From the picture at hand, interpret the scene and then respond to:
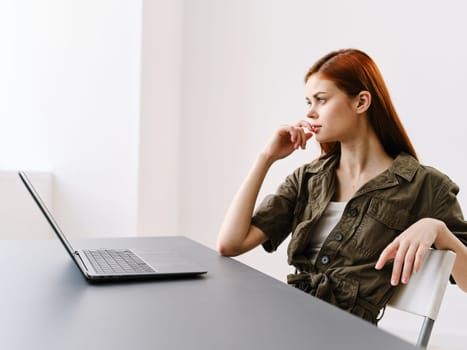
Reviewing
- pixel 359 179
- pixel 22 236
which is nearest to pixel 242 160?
pixel 22 236

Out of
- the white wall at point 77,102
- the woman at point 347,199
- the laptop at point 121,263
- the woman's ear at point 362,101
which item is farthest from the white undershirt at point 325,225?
the white wall at point 77,102

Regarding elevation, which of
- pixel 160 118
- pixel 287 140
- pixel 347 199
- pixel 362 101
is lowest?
pixel 160 118

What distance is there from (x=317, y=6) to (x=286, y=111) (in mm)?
530

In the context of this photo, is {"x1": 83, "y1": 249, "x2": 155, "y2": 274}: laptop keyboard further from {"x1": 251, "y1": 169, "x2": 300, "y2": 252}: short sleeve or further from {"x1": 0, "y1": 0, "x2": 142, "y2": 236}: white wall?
{"x1": 0, "y1": 0, "x2": 142, "y2": 236}: white wall

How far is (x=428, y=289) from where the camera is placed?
3.42 feet

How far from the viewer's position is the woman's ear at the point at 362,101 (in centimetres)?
141

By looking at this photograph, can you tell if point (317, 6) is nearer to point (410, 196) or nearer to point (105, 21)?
point (105, 21)

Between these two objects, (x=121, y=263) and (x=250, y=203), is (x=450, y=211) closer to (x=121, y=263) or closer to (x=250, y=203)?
(x=250, y=203)

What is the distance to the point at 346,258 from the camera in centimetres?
129

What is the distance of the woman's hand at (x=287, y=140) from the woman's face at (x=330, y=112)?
3 cm

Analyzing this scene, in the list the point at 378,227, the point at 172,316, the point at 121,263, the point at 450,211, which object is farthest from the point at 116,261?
the point at 450,211

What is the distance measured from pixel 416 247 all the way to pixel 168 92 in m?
2.20

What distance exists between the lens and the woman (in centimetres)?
125

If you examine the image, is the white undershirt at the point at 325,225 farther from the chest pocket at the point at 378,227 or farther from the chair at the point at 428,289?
the chair at the point at 428,289
